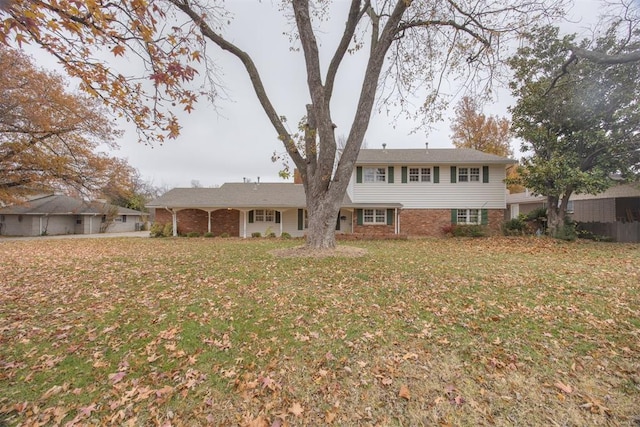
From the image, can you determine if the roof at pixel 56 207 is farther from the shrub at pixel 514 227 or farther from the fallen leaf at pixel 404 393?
the shrub at pixel 514 227

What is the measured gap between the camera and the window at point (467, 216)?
17828 mm

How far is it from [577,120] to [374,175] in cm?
1017

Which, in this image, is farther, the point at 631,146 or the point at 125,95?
the point at 631,146

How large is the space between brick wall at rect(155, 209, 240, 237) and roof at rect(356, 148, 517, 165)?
9.73 m

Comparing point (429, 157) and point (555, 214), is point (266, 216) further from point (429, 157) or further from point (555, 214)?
point (555, 214)

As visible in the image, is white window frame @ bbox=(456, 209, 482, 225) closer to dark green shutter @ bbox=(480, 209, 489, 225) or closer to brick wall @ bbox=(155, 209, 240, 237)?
dark green shutter @ bbox=(480, 209, 489, 225)

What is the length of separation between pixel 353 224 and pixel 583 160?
11930 mm

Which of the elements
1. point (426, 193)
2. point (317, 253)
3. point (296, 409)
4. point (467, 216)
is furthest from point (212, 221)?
point (296, 409)

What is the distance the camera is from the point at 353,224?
1808cm

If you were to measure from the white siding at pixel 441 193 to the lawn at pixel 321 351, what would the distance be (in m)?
12.1

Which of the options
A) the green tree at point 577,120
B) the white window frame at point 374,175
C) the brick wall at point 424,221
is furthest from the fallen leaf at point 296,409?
the brick wall at point 424,221

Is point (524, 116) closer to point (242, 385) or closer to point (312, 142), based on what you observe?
point (312, 142)

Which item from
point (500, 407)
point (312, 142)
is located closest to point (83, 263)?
point (312, 142)

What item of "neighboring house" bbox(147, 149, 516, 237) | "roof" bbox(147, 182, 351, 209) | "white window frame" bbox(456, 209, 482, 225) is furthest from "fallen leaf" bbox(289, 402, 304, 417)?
"white window frame" bbox(456, 209, 482, 225)
